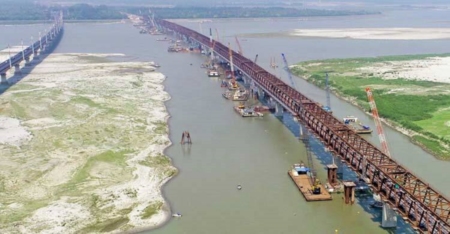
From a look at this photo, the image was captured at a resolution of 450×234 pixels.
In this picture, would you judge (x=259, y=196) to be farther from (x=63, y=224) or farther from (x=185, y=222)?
(x=63, y=224)

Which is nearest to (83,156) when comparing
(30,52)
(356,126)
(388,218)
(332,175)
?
(332,175)

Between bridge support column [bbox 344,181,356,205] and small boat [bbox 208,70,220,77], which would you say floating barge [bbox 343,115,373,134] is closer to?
bridge support column [bbox 344,181,356,205]

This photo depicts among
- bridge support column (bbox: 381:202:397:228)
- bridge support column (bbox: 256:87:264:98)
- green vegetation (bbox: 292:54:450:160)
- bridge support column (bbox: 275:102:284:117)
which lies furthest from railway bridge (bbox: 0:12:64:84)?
bridge support column (bbox: 381:202:397:228)

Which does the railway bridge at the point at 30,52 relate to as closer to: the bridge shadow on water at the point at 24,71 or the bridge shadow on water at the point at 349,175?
the bridge shadow on water at the point at 24,71

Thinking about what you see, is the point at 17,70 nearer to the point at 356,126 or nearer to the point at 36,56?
the point at 36,56

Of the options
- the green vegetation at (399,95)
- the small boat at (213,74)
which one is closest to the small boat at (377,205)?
the green vegetation at (399,95)
